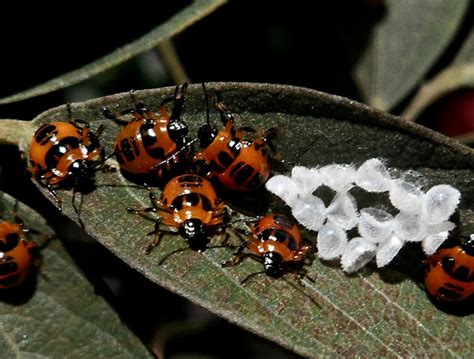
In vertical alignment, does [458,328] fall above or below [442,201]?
below

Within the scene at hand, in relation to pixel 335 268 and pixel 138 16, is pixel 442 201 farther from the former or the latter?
pixel 138 16

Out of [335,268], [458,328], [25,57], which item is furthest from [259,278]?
[25,57]

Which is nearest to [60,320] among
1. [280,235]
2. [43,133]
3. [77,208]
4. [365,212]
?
[77,208]

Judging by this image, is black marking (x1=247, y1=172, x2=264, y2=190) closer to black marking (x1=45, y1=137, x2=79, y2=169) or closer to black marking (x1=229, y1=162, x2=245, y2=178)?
black marking (x1=229, y1=162, x2=245, y2=178)

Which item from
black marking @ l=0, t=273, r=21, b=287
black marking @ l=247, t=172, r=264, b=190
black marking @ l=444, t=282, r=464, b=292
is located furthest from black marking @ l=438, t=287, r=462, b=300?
black marking @ l=0, t=273, r=21, b=287

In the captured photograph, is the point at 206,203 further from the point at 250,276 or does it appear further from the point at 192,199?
the point at 250,276

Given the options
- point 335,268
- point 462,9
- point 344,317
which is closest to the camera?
point 344,317
